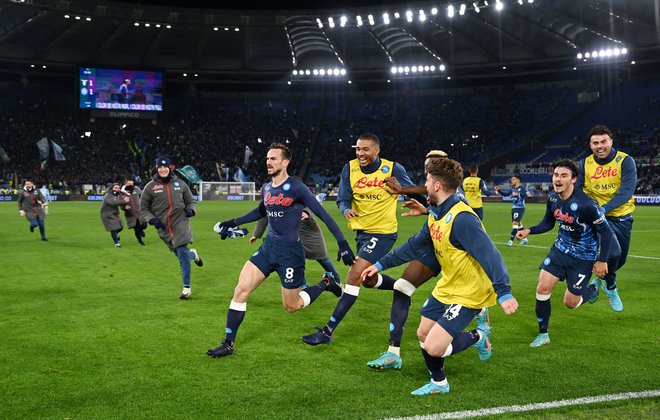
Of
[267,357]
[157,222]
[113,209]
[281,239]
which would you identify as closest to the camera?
[267,357]

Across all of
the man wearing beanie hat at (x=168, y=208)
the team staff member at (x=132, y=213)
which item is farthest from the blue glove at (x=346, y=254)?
the team staff member at (x=132, y=213)

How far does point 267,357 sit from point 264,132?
204ft

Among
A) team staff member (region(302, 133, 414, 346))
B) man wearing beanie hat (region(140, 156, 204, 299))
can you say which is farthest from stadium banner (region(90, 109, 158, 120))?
team staff member (region(302, 133, 414, 346))

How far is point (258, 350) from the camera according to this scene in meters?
6.80

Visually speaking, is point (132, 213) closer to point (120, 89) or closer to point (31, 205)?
point (31, 205)

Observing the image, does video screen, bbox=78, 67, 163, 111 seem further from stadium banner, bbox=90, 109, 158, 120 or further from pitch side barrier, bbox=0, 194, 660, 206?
pitch side barrier, bbox=0, 194, 660, 206

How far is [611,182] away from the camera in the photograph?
8266mm

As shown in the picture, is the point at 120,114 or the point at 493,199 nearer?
the point at 493,199

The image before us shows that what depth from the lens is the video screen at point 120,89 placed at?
2167 inches

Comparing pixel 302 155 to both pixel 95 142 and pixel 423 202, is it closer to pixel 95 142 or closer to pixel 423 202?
pixel 95 142

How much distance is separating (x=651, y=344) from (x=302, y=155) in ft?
196

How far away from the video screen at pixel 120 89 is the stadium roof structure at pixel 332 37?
0.98m

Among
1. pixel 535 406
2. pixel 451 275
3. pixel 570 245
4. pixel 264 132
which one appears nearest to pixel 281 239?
pixel 451 275

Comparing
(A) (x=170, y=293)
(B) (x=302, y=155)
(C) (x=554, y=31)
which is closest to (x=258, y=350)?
(A) (x=170, y=293)
